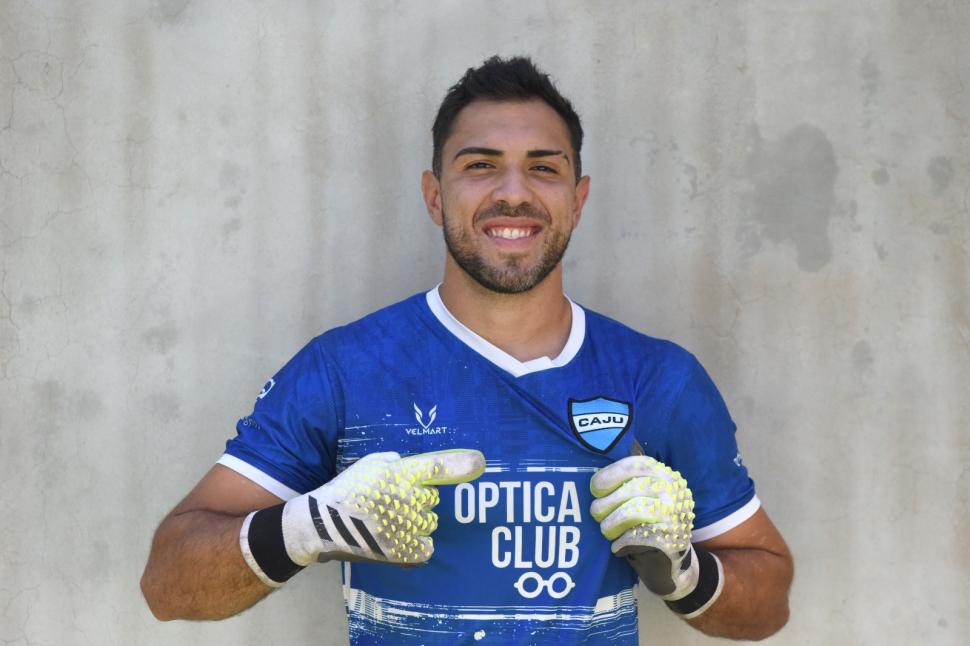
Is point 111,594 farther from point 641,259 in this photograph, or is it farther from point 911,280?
point 911,280

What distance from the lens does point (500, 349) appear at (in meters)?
2.04

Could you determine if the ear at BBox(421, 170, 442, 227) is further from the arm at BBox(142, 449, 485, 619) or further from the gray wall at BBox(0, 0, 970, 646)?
the arm at BBox(142, 449, 485, 619)

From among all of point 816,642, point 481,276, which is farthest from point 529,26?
point 816,642

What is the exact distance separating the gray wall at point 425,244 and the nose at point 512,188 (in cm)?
48

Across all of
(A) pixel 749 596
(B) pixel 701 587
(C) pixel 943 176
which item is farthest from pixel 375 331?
(C) pixel 943 176

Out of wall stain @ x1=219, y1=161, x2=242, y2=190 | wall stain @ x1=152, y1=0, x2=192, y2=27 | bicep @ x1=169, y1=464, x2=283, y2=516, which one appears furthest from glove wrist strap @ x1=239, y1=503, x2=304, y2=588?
wall stain @ x1=152, y1=0, x2=192, y2=27

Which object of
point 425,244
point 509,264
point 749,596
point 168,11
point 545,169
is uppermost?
point 168,11

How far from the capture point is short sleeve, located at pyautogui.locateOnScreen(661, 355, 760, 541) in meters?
2.01

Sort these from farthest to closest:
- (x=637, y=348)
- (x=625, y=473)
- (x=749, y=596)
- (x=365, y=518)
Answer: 1. (x=637, y=348)
2. (x=749, y=596)
3. (x=625, y=473)
4. (x=365, y=518)

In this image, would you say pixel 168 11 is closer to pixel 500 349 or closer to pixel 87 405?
pixel 87 405

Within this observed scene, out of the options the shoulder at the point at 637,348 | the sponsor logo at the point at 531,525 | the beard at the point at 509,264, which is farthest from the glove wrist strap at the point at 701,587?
the beard at the point at 509,264

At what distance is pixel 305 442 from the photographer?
76.2 inches

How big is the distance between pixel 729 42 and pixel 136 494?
1.84m

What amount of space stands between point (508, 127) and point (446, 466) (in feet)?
2.51
